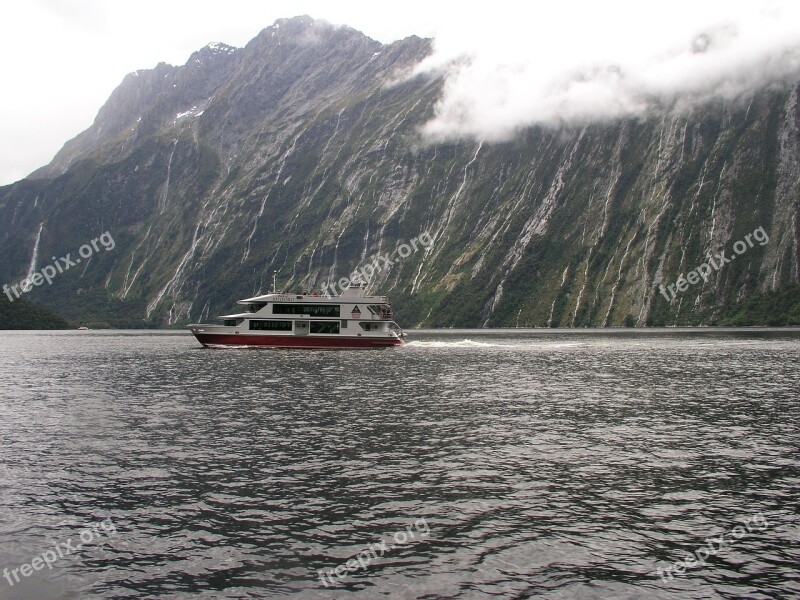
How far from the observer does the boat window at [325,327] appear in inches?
4626

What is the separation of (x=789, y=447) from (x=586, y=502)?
15.0m

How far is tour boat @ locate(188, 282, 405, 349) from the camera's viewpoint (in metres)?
116

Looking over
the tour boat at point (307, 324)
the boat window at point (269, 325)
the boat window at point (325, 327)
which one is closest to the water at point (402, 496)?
the tour boat at point (307, 324)

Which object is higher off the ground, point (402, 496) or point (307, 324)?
point (307, 324)

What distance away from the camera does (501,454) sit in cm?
2916
